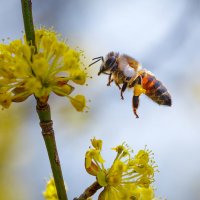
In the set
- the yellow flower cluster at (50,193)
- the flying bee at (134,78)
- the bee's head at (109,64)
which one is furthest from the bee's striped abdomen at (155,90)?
the yellow flower cluster at (50,193)

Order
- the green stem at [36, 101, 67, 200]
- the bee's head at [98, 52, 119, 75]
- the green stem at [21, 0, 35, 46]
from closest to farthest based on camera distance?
the green stem at [21, 0, 35, 46] < the green stem at [36, 101, 67, 200] < the bee's head at [98, 52, 119, 75]

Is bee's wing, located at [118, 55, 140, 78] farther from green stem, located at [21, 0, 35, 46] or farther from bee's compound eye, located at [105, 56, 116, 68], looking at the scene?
green stem, located at [21, 0, 35, 46]

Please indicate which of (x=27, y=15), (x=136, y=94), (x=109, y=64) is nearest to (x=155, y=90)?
(x=136, y=94)

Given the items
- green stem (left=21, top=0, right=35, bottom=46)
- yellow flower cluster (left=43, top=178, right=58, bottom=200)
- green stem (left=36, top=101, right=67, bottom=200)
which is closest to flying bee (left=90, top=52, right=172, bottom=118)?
yellow flower cluster (left=43, top=178, right=58, bottom=200)

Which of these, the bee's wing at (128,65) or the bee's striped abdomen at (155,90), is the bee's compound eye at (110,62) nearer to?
the bee's wing at (128,65)

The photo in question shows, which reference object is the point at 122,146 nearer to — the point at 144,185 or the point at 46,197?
the point at 144,185

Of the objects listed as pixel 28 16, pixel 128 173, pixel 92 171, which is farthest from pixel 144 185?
pixel 28 16
